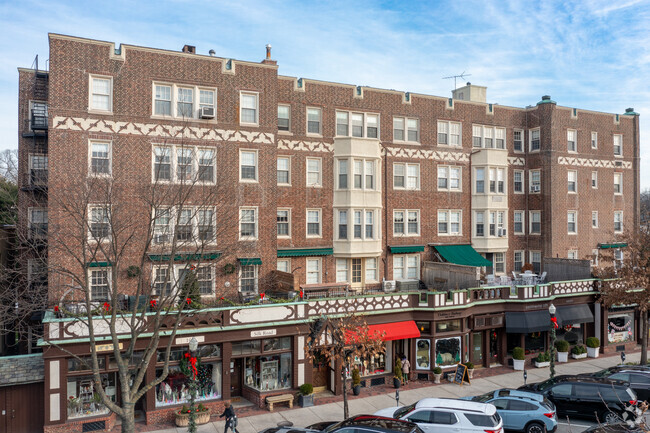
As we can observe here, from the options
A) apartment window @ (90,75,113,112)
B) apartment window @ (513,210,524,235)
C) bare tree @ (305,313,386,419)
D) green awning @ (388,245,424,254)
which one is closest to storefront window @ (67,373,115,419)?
bare tree @ (305,313,386,419)

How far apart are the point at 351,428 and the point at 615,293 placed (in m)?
22.2

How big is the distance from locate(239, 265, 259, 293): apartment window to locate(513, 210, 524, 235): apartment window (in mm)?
20188

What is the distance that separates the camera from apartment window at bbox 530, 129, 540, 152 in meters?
34.3

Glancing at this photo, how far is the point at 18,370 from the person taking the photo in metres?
18.5

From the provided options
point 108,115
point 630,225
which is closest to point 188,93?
point 108,115

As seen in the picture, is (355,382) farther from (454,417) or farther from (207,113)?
(207,113)

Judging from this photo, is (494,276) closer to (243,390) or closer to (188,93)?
(243,390)

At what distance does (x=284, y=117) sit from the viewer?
1054 inches

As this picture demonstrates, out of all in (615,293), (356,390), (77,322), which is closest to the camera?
(77,322)

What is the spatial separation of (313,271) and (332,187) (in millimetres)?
5008

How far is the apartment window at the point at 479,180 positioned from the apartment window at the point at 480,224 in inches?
61.6

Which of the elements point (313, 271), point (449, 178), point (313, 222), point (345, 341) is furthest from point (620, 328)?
point (345, 341)

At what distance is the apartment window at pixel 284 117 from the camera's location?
26.6 meters

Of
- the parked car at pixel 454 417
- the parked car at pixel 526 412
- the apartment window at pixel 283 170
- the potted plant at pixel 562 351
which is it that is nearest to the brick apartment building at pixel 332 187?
the apartment window at pixel 283 170
